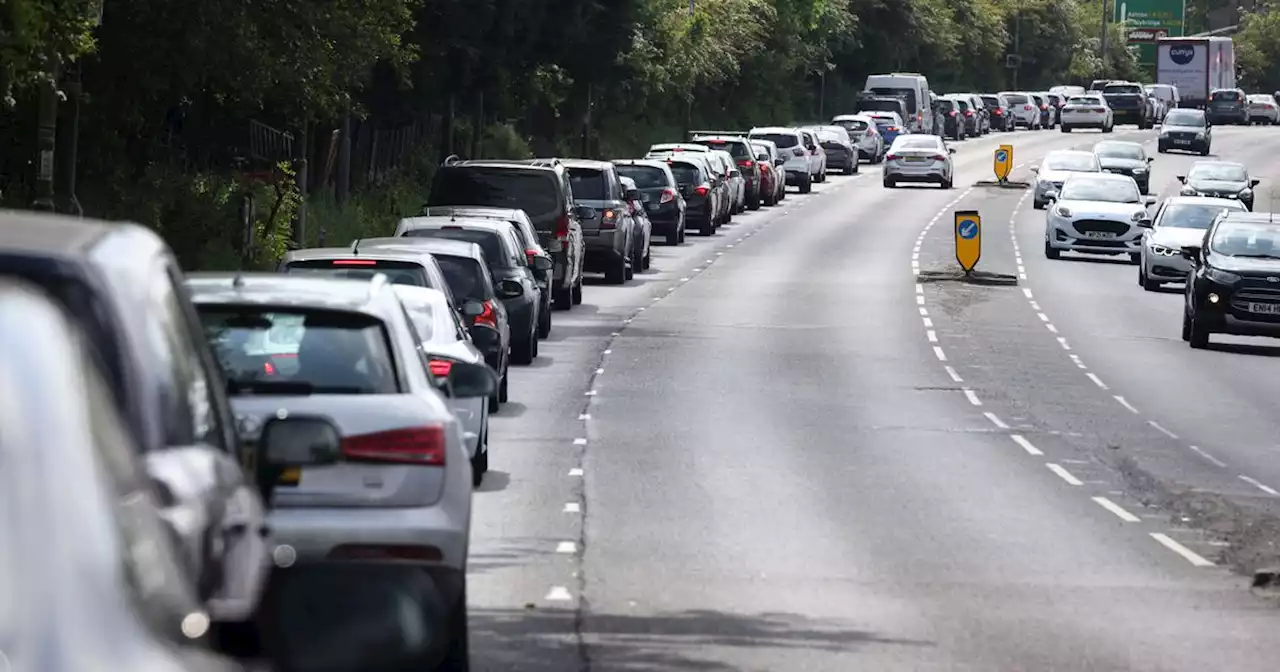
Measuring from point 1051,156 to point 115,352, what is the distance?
57153 mm

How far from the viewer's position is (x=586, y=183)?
1417 inches

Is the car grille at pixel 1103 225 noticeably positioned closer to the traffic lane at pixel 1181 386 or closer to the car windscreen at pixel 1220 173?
the traffic lane at pixel 1181 386

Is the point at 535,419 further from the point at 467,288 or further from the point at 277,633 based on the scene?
the point at 277,633

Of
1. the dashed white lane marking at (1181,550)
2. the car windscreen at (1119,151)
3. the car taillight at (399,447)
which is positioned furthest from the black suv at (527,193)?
the car windscreen at (1119,151)

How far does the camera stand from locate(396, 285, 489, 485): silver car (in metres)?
15.5

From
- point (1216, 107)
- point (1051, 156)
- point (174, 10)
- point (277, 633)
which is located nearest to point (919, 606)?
point (277, 633)

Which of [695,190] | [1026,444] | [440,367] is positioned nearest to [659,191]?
[695,190]

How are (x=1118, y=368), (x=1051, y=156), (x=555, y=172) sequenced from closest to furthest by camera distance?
(x=1118, y=368) < (x=555, y=172) < (x=1051, y=156)

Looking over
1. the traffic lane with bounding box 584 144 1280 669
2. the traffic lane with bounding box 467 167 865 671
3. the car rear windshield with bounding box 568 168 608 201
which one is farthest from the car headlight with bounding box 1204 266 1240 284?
the car rear windshield with bounding box 568 168 608 201

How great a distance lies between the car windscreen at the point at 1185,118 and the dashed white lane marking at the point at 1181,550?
2909 inches

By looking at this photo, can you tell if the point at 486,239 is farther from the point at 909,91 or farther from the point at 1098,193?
the point at 909,91

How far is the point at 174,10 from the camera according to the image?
23797mm

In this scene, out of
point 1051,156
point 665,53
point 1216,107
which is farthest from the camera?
point 1216,107

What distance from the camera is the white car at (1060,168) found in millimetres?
58344
